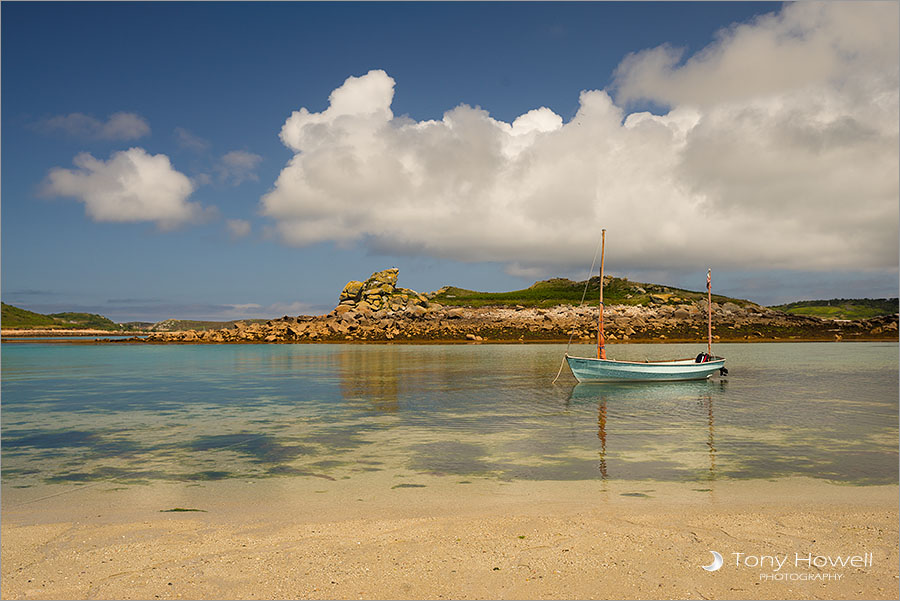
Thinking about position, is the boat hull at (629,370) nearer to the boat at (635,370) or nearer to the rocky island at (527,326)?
the boat at (635,370)

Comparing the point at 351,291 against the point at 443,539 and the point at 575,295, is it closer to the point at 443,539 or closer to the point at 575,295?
the point at 575,295

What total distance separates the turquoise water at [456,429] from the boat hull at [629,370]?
2.39 ft

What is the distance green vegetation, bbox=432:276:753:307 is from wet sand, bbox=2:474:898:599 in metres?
136

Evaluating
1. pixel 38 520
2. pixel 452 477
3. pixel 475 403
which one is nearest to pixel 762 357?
pixel 475 403

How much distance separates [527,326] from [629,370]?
70369 millimetres

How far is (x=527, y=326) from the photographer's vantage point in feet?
346

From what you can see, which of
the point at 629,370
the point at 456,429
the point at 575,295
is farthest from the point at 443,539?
the point at 575,295

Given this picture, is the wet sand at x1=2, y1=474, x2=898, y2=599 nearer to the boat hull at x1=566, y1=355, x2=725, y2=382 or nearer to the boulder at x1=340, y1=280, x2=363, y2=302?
the boat hull at x1=566, y1=355, x2=725, y2=382

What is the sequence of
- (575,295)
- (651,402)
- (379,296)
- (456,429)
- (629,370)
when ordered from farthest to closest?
(575,295) → (379,296) → (629,370) → (651,402) → (456,429)

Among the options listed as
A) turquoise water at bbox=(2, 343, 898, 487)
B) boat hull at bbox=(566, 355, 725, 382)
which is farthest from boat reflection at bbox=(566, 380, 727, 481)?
boat hull at bbox=(566, 355, 725, 382)

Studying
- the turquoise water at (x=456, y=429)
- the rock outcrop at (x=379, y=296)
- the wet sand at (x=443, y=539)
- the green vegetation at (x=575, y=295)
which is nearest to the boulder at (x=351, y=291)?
the rock outcrop at (x=379, y=296)

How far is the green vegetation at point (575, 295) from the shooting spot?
497 feet

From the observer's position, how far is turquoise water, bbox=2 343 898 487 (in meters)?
14.9

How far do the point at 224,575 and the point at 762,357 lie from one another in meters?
63.2
